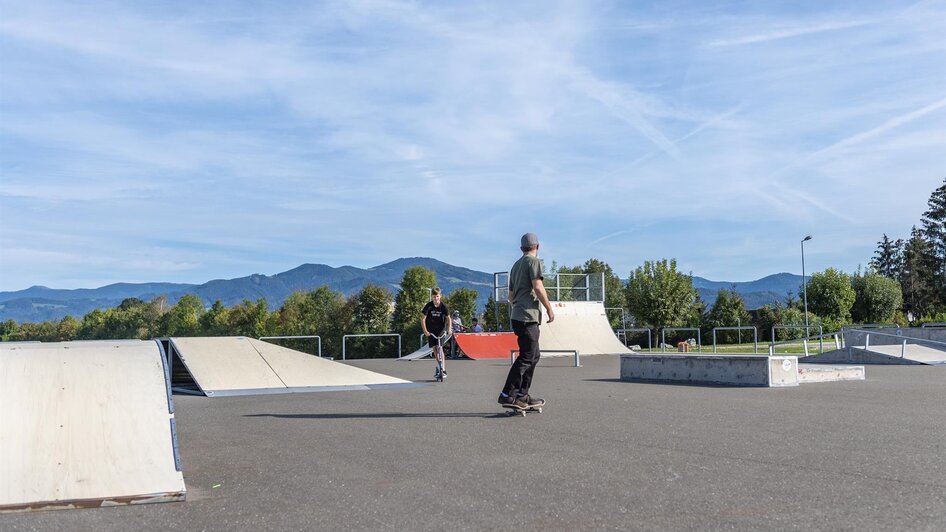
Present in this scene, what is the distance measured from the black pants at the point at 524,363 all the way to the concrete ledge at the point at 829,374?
21.2ft

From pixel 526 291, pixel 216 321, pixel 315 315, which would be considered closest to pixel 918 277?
pixel 315 315

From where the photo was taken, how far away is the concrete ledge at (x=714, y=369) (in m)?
12.9

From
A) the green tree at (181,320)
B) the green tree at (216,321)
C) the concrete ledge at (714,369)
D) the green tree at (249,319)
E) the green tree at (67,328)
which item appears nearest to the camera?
the concrete ledge at (714,369)

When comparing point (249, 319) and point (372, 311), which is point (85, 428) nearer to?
point (372, 311)

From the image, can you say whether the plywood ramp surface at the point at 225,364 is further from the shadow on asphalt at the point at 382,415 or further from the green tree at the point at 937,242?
the green tree at the point at 937,242

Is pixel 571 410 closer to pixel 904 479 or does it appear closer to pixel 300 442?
pixel 300 442

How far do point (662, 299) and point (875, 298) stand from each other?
119 feet

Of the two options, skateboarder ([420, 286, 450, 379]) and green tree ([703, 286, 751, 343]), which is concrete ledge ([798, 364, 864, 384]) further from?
green tree ([703, 286, 751, 343])

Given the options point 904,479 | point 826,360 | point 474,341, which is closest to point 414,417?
point 904,479

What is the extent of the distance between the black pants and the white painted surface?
20.3 m

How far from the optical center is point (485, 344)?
28297 mm

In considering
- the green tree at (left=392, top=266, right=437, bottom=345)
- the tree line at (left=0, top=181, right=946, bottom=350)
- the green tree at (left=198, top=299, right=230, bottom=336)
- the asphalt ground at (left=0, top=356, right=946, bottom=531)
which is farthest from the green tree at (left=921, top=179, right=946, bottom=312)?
the green tree at (left=198, top=299, right=230, bottom=336)

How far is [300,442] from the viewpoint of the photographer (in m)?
7.18

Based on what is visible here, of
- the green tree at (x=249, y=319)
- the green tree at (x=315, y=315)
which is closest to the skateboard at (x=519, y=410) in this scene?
the green tree at (x=315, y=315)
